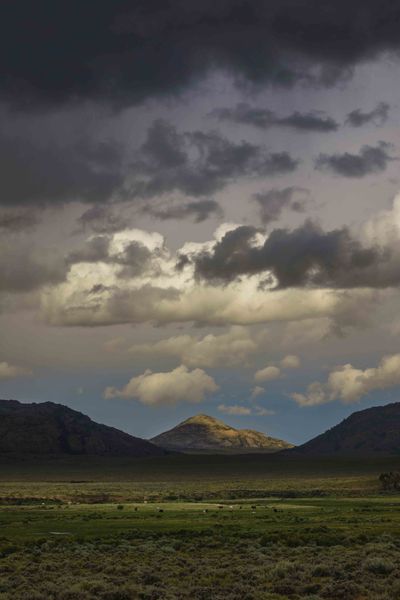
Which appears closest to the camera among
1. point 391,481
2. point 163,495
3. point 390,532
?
point 390,532

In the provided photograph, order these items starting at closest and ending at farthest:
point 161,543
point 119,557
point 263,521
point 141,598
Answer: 1. point 141,598
2. point 119,557
3. point 161,543
4. point 263,521

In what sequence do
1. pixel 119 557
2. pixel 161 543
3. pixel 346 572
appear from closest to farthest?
pixel 346 572 → pixel 119 557 → pixel 161 543

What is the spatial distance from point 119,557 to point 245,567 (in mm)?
8342

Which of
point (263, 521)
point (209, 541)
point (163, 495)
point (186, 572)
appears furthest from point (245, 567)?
point (163, 495)

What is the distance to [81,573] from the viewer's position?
36562mm

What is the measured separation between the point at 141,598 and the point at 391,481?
113m

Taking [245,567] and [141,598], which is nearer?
[141,598]

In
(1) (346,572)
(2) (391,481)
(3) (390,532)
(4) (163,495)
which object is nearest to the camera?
(1) (346,572)

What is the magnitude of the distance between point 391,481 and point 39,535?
3632 inches

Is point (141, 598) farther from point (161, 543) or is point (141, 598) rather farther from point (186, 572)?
point (161, 543)

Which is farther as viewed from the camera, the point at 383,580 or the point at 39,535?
the point at 39,535

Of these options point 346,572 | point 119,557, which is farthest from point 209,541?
point 346,572

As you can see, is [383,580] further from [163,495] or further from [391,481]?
[391,481]

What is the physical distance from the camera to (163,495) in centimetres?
11431
